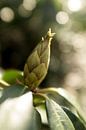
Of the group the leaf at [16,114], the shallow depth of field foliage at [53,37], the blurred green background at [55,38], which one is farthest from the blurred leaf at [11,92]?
the blurred green background at [55,38]

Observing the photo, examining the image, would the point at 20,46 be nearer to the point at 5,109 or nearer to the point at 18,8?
the point at 18,8

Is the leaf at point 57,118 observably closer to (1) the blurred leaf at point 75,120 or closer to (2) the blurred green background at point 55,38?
(1) the blurred leaf at point 75,120

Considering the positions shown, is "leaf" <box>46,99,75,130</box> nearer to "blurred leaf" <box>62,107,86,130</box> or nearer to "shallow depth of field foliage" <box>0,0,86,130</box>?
"blurred leaf" <box>62,107,86,130</box>

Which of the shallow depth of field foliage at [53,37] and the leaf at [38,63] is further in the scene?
the shallow depth of field foliage at [53,37]

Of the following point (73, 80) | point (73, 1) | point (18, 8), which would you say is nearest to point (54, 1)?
point (73, 1)

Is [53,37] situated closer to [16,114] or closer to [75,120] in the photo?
[75,120]
